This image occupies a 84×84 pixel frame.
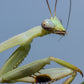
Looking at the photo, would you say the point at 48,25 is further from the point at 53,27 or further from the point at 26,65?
the point at 26,65

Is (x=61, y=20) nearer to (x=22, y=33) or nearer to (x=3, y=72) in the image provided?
(x=22, y=33)

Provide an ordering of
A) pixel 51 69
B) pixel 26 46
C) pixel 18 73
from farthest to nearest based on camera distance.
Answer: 1. pixel 51 69
2. pixel 26 46
3. pixel 18 73

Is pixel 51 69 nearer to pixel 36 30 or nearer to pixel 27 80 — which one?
pixel 27 80

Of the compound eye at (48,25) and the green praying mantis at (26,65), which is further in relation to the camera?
the compound eye at (48,25)

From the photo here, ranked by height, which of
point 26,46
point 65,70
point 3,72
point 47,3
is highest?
point 47,3

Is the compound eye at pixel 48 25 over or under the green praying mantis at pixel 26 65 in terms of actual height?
over

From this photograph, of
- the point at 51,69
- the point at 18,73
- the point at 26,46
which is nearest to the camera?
the point at 18,73

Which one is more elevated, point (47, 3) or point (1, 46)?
point (47, 3)

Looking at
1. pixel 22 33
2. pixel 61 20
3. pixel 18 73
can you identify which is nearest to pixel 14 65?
pixel 18 73

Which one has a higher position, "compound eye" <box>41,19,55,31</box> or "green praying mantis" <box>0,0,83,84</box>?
"compound eye" <box>41,19,55,31</box>

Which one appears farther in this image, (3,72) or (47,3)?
(47,3)

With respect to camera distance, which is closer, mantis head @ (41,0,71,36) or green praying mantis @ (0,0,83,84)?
green praying mantis @ (0,0,83,84)
